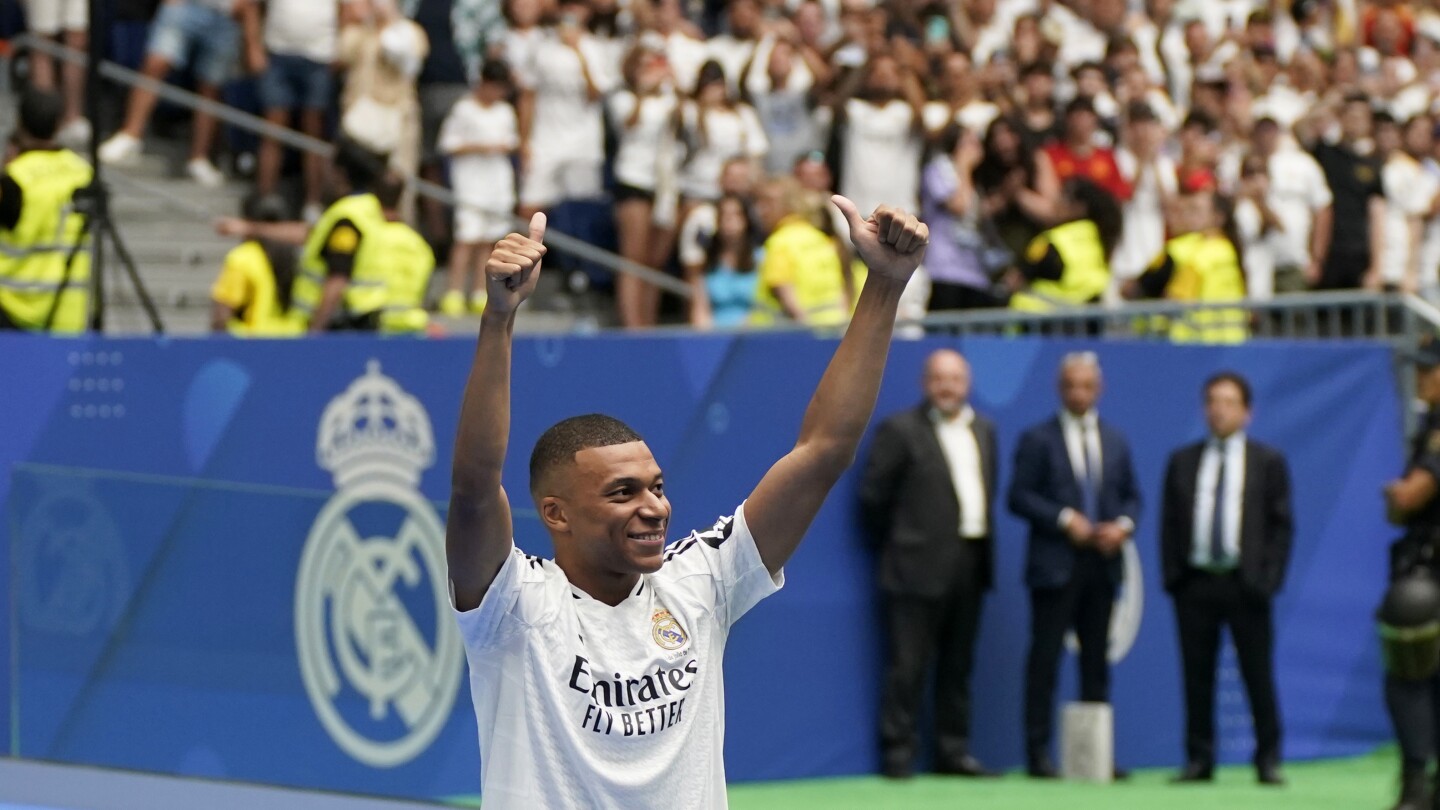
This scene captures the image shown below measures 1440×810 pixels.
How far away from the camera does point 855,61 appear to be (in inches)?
607

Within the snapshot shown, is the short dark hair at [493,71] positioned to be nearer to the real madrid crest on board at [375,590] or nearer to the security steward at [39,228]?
the security steward at [39,228]

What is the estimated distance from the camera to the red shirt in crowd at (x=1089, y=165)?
1463 cm

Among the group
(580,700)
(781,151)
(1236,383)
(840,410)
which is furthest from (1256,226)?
(580,700)

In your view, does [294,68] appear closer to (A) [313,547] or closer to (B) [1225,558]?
(A) [313,547]

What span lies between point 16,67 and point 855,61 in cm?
528

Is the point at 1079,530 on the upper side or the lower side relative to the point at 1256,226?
lower

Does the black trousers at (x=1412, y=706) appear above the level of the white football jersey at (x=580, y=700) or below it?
below

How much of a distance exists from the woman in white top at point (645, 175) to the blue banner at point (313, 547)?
10.9 ft

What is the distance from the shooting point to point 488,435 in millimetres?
4027

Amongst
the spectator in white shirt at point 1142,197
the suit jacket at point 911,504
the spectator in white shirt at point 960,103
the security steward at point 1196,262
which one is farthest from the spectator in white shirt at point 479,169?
the spectator in white shirt at point 1142,197

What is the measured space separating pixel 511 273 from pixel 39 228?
7798mm

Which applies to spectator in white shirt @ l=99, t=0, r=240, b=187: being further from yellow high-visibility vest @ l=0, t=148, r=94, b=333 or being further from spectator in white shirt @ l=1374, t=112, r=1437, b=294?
spectator in white shirt @ l=1374, t=112, r=1437, b=294

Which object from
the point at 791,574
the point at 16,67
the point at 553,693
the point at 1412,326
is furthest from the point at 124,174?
the point at 553,693

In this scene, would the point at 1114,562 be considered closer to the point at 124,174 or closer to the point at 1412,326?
the point at 1412,326
